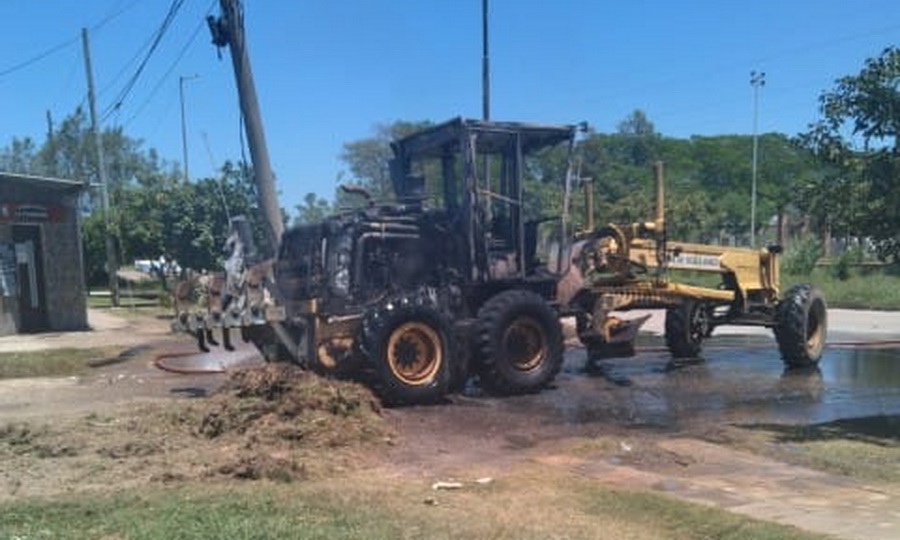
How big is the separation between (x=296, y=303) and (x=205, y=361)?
6.01m

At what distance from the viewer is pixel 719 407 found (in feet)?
41.3

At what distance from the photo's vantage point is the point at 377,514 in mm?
6949

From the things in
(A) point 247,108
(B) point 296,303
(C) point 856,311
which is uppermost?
(A) point 247,108

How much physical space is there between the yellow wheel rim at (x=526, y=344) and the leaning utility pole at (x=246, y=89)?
822cm

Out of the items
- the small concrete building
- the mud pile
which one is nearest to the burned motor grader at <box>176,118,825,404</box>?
the mud pile

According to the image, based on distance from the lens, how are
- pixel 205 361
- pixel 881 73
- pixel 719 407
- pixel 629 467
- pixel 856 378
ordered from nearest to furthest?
1. pixel 881 73
2. pixel 629 467
3. pixel 719 407
4. pixel 856 378
5. pixel 205 361

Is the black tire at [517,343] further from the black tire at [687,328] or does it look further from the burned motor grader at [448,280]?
the black tire at [687,328]

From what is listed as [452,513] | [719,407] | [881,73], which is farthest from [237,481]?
[719,407]

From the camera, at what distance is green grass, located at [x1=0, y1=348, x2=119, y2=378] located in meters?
17.0

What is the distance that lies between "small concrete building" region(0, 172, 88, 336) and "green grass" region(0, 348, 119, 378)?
178 inches

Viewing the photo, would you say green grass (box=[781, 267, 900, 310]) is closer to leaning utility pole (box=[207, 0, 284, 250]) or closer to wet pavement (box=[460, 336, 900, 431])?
wet pavement (box=[460, 336, 900, 431])

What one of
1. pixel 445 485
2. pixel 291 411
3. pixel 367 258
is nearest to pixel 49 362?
pixel 367 258

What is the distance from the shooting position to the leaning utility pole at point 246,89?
67.7 feet

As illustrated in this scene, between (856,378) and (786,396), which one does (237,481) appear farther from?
(856,378)
